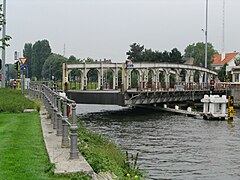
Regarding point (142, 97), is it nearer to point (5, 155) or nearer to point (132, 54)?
point (5, 155)

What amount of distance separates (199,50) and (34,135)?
121175 mm

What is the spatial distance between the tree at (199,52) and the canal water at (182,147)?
88616 mm

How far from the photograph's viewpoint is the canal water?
15.5 meters

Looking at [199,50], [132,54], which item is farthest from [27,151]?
[199,50]

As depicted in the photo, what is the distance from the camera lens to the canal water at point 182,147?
15511mm

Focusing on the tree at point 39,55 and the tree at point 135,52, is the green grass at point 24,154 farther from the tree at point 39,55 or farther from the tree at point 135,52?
the tree at point 39,55

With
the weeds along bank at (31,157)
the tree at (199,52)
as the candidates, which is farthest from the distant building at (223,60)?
the weeds along bank at (31,157)

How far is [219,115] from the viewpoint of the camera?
38.6 meters

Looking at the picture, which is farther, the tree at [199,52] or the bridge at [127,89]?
the tree at [199,52]

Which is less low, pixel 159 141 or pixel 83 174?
pixel 83 174

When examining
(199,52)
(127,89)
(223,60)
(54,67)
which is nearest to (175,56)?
(199,52)

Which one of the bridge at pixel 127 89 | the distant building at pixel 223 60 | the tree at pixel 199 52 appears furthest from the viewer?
the distant building at pixel 223 60

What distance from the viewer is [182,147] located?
21578 millimetres

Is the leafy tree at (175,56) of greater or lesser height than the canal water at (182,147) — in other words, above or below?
above
